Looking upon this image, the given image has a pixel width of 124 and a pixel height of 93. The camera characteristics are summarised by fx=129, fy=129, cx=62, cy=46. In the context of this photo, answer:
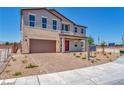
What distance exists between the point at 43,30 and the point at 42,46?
235 centimetres

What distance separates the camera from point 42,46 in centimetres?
1803

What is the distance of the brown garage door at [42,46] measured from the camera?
55.8 feet

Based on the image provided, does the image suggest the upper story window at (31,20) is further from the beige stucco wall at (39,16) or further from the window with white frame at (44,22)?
the window with white frame at (44,22)

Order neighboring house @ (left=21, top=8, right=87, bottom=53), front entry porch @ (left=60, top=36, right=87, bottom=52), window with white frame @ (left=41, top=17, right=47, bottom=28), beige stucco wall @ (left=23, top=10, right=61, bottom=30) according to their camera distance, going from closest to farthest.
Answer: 1. beige stucco wall @ (left=23, top=10, right=61, bottom=30)
2. neighboring house @ (left=21, top=8, right=87, bottom=53)
3. window with white frame @ (left=41, top=17, right=47, bottom=28)
4. front entry porch @ (left=60, top=36, right=87, bottom=52)

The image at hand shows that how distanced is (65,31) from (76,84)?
15773 millimetres

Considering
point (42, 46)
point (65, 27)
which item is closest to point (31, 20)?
point (42, 46)

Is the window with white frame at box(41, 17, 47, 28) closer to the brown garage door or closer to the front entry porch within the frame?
the brown garage door

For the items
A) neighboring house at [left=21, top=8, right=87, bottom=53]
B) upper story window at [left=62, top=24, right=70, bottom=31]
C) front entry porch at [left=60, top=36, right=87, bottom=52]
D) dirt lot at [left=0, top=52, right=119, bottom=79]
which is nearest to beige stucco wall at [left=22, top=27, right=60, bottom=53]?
neighboring house at [left=21, top=8, right=87, bottom=53]

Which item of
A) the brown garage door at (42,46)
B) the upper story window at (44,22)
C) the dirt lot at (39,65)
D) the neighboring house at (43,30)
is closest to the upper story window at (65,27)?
the neighboring house at (43,30)

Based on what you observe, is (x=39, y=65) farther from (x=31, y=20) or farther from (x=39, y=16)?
(x=39, y=16)

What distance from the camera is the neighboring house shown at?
15656 millimetres
